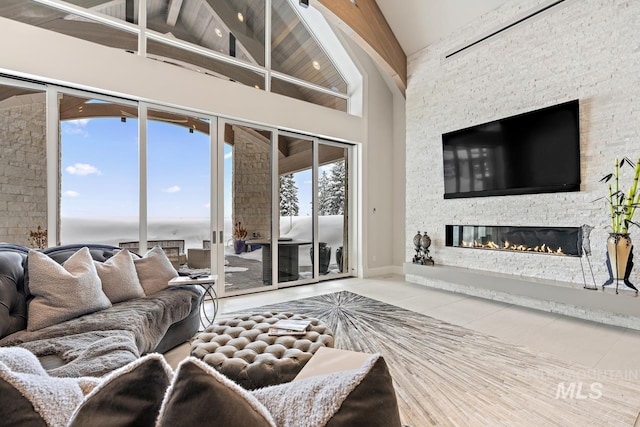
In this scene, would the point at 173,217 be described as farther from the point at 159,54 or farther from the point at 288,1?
the point at 288,1

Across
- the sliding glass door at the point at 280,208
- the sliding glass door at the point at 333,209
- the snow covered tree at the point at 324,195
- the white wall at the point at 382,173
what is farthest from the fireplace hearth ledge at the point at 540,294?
the snow covered tree at the point at 324,195

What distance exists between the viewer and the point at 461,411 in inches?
76.1

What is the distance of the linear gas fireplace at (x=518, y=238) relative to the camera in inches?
156

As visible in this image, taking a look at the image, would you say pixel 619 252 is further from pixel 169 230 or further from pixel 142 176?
pixel 142 176

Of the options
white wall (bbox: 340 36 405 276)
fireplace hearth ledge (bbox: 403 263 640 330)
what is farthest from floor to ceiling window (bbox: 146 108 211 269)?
fireplace hearth ledge (bbox: 403 263 640 330)

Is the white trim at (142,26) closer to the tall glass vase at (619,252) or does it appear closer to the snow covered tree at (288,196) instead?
the snow covered tree at (288,196)

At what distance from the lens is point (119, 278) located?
2686 millimetres

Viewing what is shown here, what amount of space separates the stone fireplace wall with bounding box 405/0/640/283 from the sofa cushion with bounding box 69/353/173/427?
185 inches

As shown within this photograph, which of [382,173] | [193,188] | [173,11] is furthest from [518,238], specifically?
Answer: [173,11]

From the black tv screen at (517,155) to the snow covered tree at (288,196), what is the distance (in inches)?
102

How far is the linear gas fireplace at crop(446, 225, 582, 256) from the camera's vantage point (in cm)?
397

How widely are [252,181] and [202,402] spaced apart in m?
4.75

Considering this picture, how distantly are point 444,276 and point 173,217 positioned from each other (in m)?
4.18

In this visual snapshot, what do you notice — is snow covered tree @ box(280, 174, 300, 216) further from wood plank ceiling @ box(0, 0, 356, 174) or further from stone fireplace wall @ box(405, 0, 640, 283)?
stone fireplace wall @ box(405, 0, 640, 283)
